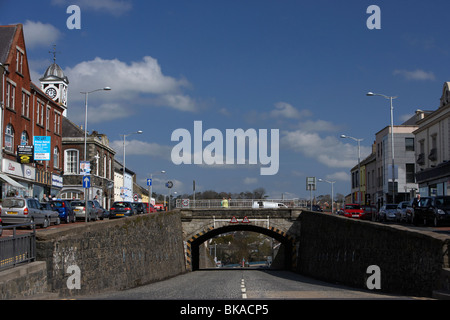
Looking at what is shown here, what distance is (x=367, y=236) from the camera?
23.2 metres

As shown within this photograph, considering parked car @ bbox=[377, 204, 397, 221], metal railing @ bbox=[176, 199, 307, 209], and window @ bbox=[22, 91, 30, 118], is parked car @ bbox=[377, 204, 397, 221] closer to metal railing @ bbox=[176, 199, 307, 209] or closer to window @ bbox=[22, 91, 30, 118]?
metal railing @ bbox=[176, 199, 307, 209]

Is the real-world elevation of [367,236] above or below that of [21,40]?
below

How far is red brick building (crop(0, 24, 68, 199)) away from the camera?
43156 mm

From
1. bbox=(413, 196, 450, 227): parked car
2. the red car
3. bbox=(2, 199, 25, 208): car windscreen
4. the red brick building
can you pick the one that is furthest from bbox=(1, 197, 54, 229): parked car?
the red car

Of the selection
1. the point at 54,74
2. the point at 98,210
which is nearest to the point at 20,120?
the point at 98,210

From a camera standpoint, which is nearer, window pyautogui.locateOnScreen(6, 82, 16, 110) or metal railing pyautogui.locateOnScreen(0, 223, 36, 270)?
metal railing pyautogui.locateOnScreen(0, 223, 36, 270)

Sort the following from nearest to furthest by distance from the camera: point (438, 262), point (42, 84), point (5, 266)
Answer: point (5, 266) < point (438, 262) < point (42, 84)

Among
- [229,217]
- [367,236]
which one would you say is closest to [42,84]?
[229,217]

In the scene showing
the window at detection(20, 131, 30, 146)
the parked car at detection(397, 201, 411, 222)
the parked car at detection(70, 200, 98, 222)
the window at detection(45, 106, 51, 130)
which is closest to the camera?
the parked car at detection(397, 201, 411, 222)

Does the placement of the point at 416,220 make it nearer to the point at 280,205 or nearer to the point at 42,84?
the point at 280,205

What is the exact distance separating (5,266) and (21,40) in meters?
39.3

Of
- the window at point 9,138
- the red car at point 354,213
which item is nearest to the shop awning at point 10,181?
the window at point 9,138

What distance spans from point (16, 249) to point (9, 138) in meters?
33.7

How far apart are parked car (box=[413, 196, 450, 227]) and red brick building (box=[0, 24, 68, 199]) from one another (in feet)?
93.9
